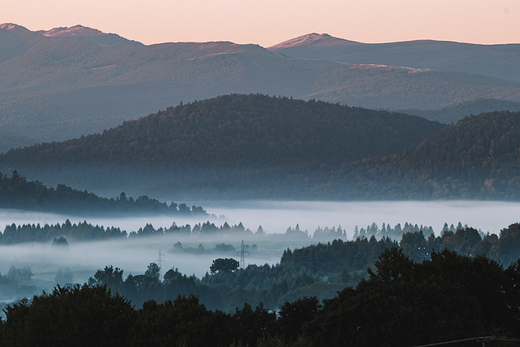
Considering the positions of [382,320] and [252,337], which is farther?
[252,337]

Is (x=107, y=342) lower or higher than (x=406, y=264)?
lower

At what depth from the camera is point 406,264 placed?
183 feet

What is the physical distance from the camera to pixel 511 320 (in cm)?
5266

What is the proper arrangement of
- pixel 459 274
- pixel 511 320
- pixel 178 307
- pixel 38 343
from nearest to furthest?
pixel 38 343 < pixel 178 307 < pixel 511 320 < pixel 459 274

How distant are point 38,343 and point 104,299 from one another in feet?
15.5

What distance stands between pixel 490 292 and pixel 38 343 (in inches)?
1258

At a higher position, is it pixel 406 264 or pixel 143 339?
pixel 406 264

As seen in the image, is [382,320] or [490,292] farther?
[490,292]

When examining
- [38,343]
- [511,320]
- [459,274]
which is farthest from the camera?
[459,274]

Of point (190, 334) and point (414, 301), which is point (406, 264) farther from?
point (190, 334)

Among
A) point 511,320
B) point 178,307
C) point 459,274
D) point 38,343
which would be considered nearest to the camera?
point 38,343

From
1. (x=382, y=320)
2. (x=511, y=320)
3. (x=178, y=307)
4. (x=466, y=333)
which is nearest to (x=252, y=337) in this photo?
(x=178, y=307)

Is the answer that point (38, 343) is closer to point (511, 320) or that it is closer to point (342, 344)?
point (342, 344)

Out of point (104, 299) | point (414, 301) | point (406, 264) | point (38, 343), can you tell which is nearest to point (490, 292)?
point (406, 264)
